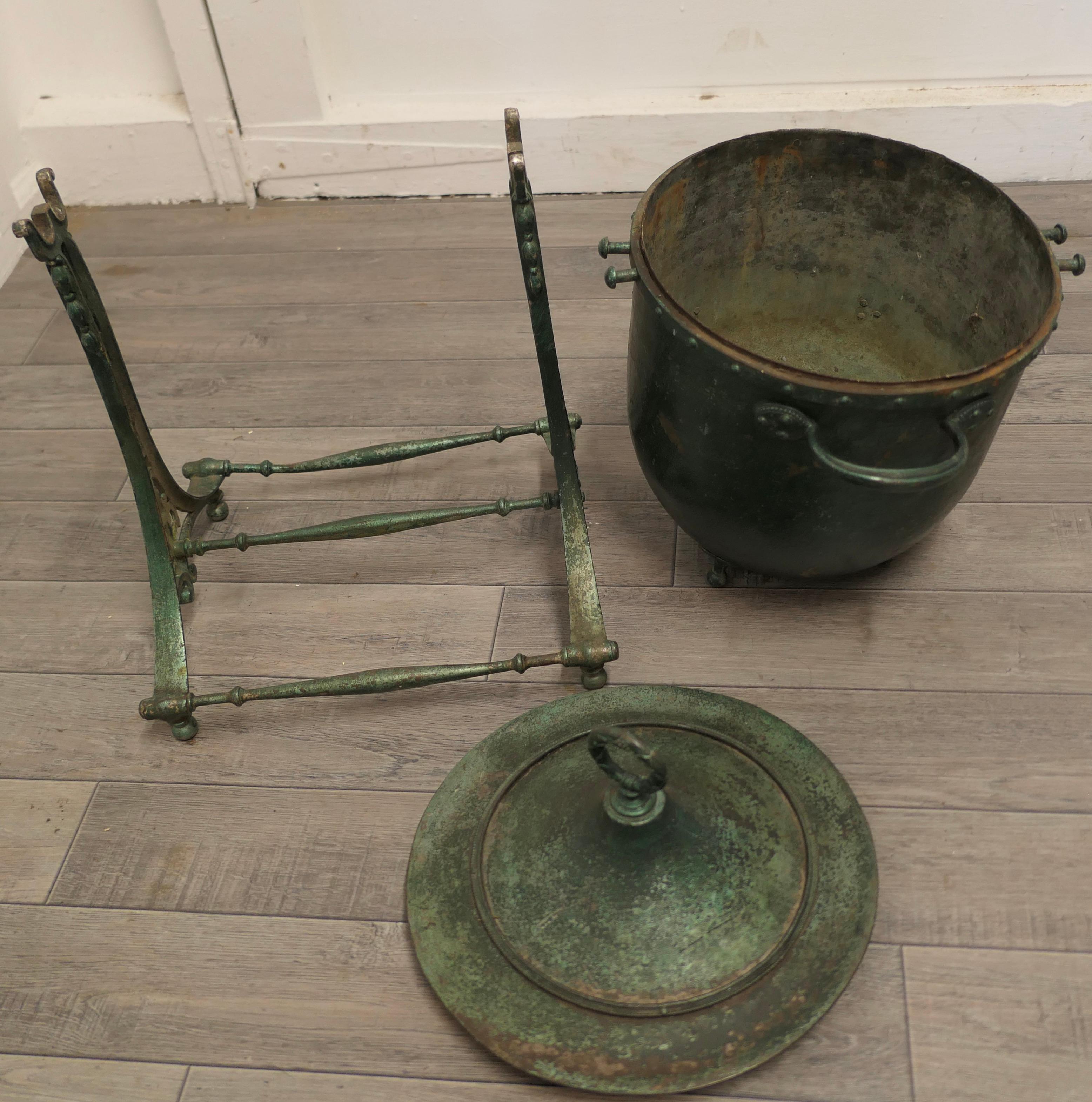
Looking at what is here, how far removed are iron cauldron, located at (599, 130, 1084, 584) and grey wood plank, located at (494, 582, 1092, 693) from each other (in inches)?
4.0

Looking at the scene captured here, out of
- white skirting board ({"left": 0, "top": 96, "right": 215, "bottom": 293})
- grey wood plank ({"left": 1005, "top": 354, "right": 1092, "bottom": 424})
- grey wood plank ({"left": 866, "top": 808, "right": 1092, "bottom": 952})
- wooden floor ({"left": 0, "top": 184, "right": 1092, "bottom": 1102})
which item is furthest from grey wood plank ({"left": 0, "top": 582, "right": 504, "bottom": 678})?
A: white skirting board ({"left": 0, "top": 96, "right": 215, "bottom": 293})

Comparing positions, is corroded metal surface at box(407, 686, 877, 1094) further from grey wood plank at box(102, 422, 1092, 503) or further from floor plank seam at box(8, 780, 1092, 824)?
grey wood plank at box(102, 422, 1092, 503)

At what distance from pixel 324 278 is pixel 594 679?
129 centimetres

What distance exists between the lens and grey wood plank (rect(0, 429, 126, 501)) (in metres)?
2.04

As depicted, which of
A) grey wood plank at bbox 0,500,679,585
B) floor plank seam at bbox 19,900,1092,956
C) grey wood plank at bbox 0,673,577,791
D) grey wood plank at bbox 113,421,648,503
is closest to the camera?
floor plank seam at bbox 19,900,1092,956

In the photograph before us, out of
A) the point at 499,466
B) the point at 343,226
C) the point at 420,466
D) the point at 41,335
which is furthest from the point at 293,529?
the point at 343,226

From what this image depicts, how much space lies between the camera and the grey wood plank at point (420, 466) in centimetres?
197

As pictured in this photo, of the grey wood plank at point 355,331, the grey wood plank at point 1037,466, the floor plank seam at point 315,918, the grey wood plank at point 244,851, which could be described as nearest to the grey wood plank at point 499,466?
the grey wood plank at point 1037,466

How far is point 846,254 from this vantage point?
5.99 feet

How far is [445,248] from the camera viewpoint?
254 cm

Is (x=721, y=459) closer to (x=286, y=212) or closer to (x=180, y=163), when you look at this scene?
(x=286, y=212)

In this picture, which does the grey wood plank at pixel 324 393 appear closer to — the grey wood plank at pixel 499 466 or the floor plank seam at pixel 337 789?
the grey wood plank at pixel 499 466

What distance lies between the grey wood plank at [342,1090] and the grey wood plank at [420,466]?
956mm

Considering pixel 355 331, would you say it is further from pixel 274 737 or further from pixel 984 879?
pixel 984 879
